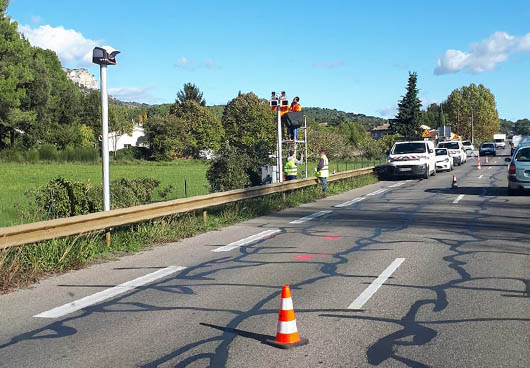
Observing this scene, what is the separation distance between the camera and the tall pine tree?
70875mm

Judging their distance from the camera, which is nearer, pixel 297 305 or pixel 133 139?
pixel 297 305

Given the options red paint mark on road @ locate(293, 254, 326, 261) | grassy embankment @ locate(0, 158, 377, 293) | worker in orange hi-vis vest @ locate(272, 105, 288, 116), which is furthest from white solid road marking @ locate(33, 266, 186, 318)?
worker in orange hi-vis vest @ locate(272, 105, 288, 116)

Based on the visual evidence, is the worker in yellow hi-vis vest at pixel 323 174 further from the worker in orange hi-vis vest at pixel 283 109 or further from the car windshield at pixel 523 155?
the car windshield at pixel 523 155

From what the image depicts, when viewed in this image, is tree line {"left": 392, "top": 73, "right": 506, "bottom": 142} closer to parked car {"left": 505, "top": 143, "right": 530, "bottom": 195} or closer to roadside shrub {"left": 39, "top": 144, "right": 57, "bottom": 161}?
roadside shrub {"left": 39, "top": 144, "right": 57, "bottom": 161}

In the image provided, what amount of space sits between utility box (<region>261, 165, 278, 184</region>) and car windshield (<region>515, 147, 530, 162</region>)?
7.89 m

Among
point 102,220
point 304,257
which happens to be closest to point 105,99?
point 102,220

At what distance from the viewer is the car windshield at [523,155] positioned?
19344 mm

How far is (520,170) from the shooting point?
1938 centimetres

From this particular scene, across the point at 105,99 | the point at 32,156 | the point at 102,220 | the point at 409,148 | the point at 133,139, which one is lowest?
the point at 102,220

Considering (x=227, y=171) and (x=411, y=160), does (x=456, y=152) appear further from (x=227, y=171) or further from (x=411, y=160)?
(x=227, y=171)

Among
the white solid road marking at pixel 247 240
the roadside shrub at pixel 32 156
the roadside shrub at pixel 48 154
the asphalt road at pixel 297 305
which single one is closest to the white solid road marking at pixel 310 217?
the white solid road marking at pixel 247 240

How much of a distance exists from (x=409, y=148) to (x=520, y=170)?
37.8ft

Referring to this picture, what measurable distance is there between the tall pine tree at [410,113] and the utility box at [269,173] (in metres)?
53.9

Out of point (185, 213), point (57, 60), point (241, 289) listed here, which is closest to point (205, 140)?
point (57, 60)
